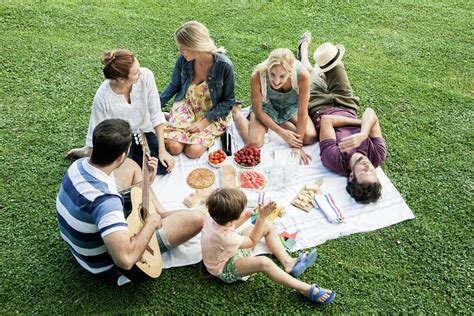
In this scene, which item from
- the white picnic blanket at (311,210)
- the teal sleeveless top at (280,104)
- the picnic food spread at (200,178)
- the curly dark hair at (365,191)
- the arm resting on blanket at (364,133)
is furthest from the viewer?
the teal sleeveless top at (280,104)

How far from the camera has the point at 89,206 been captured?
9.45 feet

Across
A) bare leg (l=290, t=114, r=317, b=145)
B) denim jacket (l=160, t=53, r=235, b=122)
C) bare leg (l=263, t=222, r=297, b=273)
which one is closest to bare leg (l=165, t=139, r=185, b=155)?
denim jacket (l=160, t=53, r=235, b=122)

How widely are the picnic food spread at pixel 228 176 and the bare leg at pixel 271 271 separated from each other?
1.11m

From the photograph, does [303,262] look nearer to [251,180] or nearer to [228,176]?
[251,180]

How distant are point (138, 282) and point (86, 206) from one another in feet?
2.97

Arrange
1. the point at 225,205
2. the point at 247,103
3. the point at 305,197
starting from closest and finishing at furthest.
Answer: the point at 225,205, the point at 305,197, the point at 247,103

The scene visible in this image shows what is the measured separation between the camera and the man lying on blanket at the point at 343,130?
4371mm

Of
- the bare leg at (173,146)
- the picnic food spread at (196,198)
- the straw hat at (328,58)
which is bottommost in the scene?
the picnic food spread at (196,198)

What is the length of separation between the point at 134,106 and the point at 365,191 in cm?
240

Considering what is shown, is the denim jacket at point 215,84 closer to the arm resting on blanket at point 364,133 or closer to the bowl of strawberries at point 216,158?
the bowl of strawberries at point 216,158

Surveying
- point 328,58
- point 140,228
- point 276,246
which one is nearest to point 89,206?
point 140,228

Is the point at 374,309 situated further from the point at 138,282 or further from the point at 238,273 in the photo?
the point at 138,282

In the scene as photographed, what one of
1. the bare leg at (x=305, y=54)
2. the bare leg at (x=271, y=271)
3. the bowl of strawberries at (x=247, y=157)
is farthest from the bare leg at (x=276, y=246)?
the bare leg at (x=305, y=54)

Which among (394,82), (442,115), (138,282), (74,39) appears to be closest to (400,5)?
(394,82)
